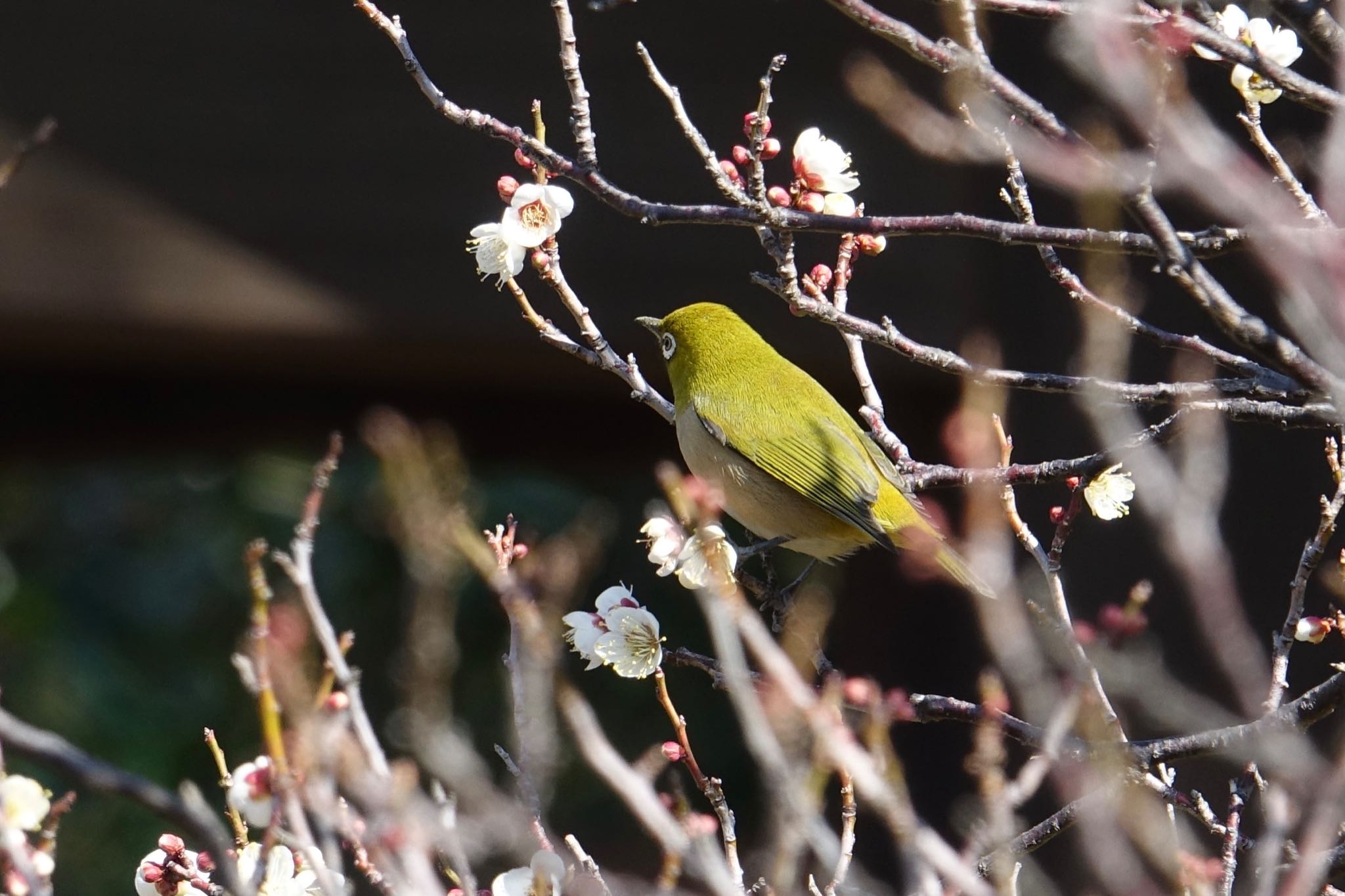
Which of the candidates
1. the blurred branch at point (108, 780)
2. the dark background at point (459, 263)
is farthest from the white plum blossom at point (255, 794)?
the dark background at point (459, 263)

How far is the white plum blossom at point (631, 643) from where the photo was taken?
2117mm

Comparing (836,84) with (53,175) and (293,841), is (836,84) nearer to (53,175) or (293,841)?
(53,175)

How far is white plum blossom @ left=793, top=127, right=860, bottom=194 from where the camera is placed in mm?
2340

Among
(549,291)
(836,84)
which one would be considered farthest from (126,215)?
(836,84)

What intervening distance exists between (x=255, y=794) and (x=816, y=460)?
2.12 m

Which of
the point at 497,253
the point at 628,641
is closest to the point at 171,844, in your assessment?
the point at 628,641

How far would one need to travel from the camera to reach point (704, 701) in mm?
6133

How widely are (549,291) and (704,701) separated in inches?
103

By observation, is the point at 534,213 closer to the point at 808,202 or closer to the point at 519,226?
the point at 519,226

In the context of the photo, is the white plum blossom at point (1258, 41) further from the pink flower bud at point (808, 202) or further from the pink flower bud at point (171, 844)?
the pink flower bud at point (171, 844)

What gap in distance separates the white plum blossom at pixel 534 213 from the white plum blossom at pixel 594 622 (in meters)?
0.56

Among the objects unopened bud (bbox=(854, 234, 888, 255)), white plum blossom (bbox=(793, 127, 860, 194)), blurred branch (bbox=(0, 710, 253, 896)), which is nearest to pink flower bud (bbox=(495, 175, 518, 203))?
white plum blossom (bbox=(793, 127, 860, 194))

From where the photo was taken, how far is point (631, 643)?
2135 mm

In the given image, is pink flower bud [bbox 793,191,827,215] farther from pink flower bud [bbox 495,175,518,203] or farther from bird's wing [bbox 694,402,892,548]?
bird's wing [bbox 694,402,892,548]
